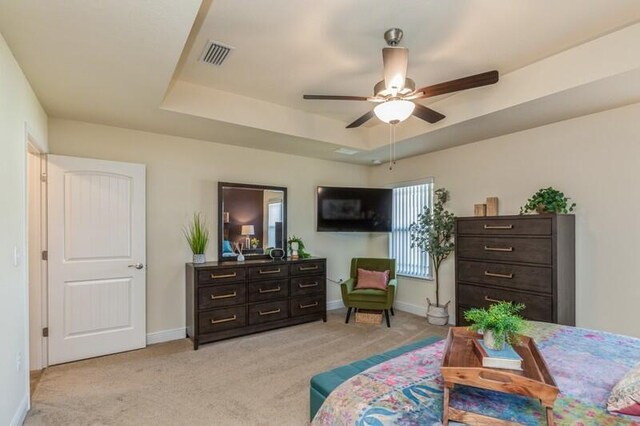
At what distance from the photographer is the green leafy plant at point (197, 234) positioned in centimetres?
403

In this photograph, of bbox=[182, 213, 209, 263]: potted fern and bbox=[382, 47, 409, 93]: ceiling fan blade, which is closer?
bbox=[382, 47, 409, 93]: ceiling fan blade

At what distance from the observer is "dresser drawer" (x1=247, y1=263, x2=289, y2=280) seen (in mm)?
4066

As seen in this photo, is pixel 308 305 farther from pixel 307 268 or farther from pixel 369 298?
pixel 369 298

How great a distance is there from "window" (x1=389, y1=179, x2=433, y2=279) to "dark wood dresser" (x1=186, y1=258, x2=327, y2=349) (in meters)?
1.45

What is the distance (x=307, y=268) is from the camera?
14.9 ft

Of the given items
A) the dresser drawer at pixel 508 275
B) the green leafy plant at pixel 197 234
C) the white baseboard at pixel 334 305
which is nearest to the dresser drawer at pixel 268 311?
the green leafy plant at pixel 197 234

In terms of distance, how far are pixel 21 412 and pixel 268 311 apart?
2.34 meters

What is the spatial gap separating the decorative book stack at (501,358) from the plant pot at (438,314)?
3.29 metres

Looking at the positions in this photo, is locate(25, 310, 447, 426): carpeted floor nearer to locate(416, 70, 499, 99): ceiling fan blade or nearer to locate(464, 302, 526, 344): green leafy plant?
locate(464, 302, 526, 344): green leafy plant

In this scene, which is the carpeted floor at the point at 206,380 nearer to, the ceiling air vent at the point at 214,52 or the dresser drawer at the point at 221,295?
the dresser drawer at the point at 221,295

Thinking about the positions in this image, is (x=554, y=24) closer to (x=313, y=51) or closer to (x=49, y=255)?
(x=313, y=51)

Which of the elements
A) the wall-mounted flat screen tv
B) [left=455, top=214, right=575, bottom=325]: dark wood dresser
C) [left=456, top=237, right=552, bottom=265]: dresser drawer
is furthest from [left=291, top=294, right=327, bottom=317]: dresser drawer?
[left=456, top=237, right=552, bottom=265]: dresser drawer

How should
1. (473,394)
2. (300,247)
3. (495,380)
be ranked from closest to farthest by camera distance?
(495,380), (473,394), (300,247)

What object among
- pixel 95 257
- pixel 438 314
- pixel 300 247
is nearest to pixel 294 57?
pixel 300 247
